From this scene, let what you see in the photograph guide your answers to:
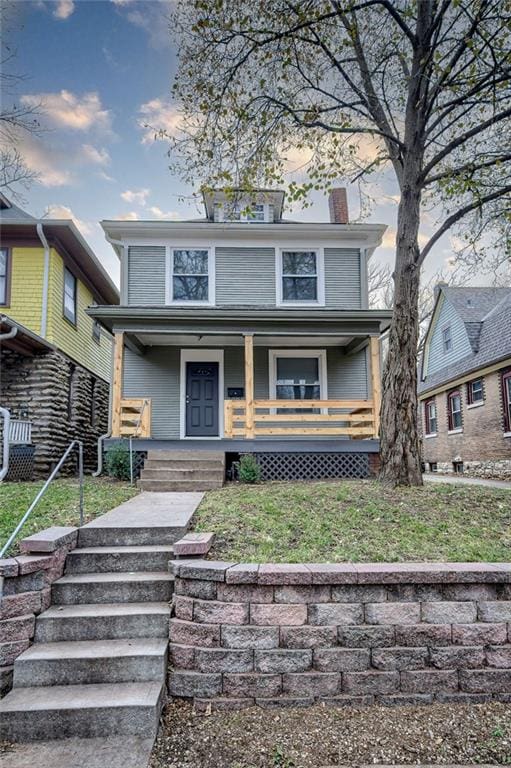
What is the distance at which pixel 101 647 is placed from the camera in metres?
2.91

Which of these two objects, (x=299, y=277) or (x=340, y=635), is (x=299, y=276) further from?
(x=340, y=635)

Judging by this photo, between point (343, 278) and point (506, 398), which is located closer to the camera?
point (343, 278)

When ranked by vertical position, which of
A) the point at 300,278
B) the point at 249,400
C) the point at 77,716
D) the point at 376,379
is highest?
the point at 300,278

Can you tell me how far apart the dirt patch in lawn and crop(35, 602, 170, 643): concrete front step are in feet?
1.62

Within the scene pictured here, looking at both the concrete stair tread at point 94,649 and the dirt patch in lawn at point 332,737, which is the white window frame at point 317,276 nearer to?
the concrete stair tread at point 94,649

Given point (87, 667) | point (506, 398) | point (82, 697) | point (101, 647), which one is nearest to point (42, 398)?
point (101, 647)

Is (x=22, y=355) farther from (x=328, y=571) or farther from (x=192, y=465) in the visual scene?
(x=328, y=571)

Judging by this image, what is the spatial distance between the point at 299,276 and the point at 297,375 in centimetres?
248

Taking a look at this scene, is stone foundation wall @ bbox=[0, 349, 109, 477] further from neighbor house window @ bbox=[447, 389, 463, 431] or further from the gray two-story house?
neighbor house window @ bbox=[447, 389, 463, 431]

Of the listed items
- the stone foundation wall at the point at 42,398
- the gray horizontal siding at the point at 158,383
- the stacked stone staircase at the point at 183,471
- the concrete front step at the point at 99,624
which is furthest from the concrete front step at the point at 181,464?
the concrete front step at the point at 99,624

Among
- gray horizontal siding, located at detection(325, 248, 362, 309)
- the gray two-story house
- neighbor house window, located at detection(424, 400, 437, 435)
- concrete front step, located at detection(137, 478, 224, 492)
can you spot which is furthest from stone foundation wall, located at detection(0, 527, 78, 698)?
neighbor house window, located at detection(424, 400, 437, 435)

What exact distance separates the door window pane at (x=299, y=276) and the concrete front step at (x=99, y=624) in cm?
895

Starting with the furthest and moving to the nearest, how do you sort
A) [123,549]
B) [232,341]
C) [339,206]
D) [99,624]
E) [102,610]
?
1. [339,206]
2. [232,341]
3. [123,549]
4. [102,610]
5. [99,624]

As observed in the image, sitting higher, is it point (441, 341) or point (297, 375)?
point (441, 341)
